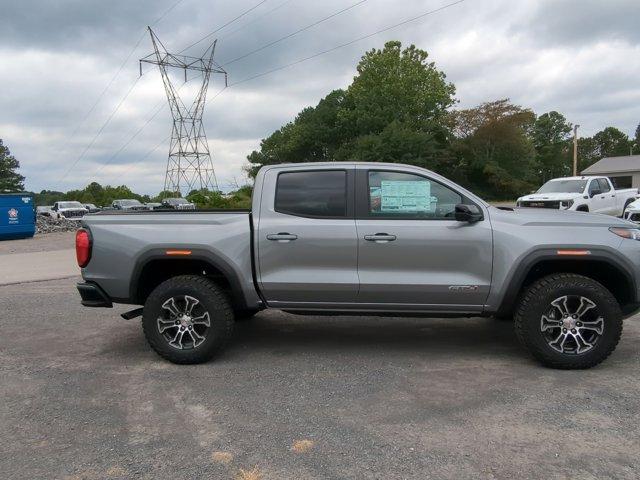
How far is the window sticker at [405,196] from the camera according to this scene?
4.70 meters

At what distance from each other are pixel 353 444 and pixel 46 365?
3.24 meters

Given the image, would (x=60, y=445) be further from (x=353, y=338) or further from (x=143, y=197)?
(x=143, y=197)

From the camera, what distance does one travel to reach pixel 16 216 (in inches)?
825

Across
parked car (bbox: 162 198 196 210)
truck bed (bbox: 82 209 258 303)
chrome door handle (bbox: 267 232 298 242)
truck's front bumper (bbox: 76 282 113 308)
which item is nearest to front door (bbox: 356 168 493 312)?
chrome door handle (bbox: 267 232 298 242)

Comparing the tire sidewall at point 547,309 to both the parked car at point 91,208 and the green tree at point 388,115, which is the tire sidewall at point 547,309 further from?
the green tree at point 388,115

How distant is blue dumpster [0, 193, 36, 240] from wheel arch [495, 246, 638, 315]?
21.4 meters

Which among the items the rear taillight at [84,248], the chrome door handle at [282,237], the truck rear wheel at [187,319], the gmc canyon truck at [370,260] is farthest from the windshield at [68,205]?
the chrome door handle at [282,237]

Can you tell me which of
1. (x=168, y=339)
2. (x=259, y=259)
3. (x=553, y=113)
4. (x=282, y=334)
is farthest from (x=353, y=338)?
(x=553, y=113)

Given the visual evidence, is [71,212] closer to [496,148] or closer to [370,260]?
[370,260]

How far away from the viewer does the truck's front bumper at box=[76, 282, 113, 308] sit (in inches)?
192

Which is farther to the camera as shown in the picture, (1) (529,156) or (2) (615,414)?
(1) (529,156)

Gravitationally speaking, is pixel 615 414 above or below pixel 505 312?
below

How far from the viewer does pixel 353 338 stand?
18.4 ft

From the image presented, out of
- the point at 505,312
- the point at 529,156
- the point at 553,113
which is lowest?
the point at 505,312
